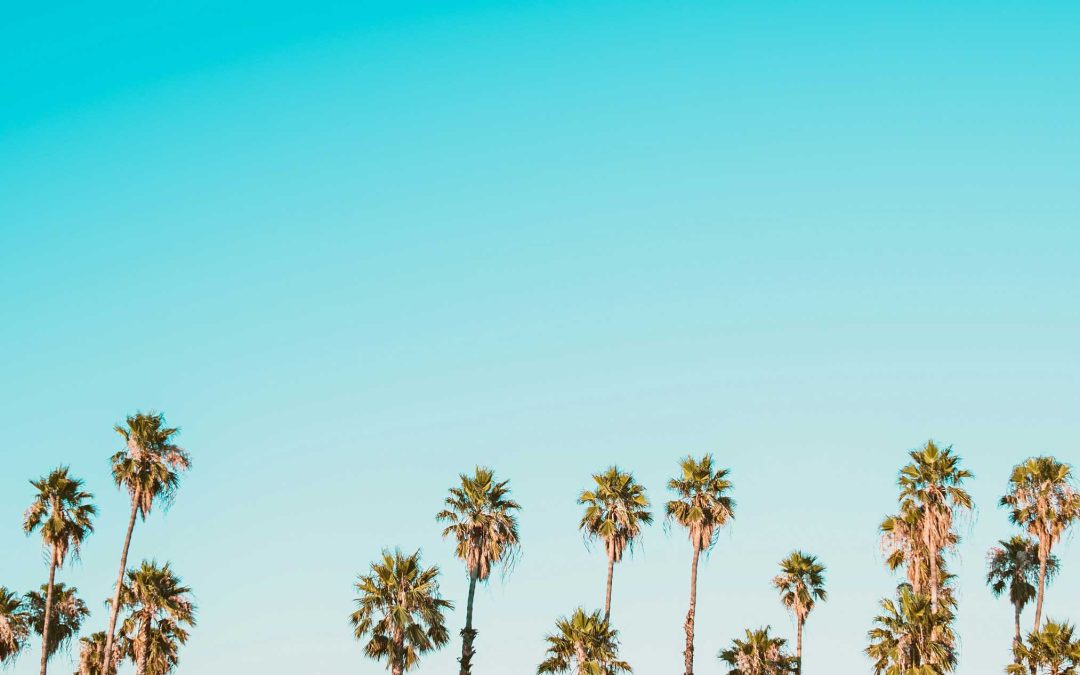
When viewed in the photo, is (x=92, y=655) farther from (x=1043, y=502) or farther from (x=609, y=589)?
(x=1043, y=502)

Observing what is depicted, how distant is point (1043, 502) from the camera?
68312 millimetres

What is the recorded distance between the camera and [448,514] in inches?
2544

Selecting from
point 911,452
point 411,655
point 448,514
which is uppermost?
point 911,452

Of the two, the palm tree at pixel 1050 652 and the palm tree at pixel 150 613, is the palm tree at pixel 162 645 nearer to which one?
the palm tree at pixel 150 613

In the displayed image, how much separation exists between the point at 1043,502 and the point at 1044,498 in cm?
25

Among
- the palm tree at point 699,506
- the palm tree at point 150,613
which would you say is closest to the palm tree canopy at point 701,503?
the palm tree at point 699,506

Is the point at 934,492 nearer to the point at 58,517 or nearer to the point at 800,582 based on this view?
the point at 800,582

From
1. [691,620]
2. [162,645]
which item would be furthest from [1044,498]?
[162,645]

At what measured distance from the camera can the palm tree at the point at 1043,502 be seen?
6788 cm

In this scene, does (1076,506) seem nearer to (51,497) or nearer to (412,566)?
(412,566)

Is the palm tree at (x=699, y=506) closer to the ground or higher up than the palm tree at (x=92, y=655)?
higher up

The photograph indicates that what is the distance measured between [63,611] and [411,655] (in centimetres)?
2304

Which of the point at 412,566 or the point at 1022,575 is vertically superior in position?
the point at 1022,575

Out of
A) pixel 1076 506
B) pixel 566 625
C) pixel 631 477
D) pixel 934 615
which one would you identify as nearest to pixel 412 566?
pixel 566 625
